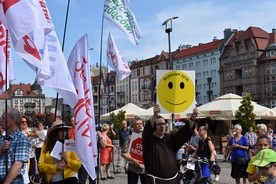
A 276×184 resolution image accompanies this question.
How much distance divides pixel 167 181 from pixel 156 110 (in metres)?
0.95

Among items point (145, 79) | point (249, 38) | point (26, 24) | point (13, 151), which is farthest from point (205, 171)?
point (145, 79)

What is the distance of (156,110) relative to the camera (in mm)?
6898

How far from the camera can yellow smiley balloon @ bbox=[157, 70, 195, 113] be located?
8.56m

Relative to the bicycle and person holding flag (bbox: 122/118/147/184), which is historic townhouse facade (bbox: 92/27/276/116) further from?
person holding flag (bbox: 122/118/147/184)

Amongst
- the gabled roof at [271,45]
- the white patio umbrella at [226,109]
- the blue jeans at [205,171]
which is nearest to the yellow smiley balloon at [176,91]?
the blue jeans at [205,171]

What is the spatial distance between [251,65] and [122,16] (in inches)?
3120

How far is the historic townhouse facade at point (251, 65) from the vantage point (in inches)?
3317

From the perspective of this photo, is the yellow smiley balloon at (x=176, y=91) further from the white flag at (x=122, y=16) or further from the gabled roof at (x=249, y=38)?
the gabled roof at (x=249, y=38)

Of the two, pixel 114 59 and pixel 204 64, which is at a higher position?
pixel 204 64

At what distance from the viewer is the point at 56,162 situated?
6391mm

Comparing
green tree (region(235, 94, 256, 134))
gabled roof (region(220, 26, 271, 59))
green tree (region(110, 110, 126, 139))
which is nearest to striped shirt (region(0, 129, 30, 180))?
green tree (region(235, 94, 256, 134))

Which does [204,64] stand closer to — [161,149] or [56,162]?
[161,149]

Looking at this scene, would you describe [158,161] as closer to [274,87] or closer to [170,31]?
[170,31]

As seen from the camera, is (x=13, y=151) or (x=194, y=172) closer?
(x=13, y=151)
